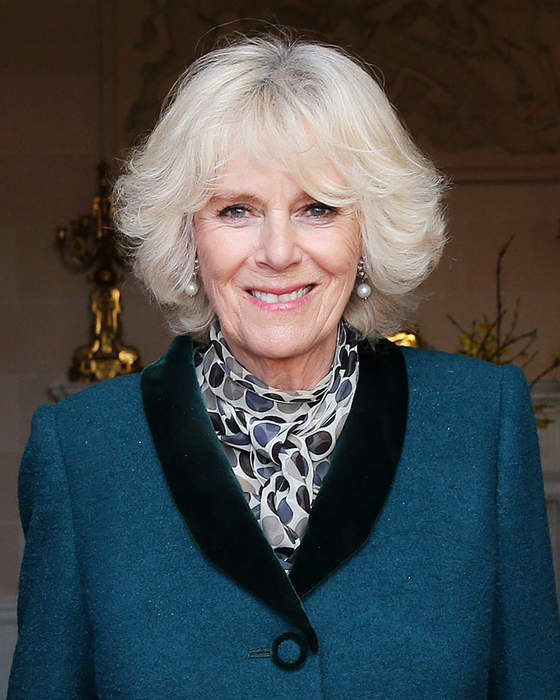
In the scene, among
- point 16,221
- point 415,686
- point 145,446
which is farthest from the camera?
point 16,221

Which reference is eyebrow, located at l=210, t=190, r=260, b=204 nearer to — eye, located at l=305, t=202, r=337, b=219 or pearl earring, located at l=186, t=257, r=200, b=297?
eye, located at l=305, t=202, r=337, b=219

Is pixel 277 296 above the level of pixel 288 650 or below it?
above

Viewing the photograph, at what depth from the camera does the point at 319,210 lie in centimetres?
161

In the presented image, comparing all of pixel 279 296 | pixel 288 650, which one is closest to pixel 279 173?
pixel 279 296

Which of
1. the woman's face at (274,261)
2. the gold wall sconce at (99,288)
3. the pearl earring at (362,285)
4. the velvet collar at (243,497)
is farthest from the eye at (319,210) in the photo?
the gold wall sconce at (99,288)

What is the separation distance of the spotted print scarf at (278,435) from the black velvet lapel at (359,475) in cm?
3

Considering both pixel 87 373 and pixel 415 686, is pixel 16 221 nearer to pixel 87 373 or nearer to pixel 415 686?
pixel 87 373

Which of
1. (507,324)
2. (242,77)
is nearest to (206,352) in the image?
(242,77)

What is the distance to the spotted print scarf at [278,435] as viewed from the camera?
5.42 feet

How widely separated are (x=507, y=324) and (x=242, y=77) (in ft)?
8.42

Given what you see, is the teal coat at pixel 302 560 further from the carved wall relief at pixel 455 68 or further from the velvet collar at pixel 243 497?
the carved wall relief at pixel 455 68

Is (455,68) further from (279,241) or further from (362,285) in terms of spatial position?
(279,241)

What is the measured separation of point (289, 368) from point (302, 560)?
0.26m

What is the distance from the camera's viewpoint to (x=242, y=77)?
161 cm
